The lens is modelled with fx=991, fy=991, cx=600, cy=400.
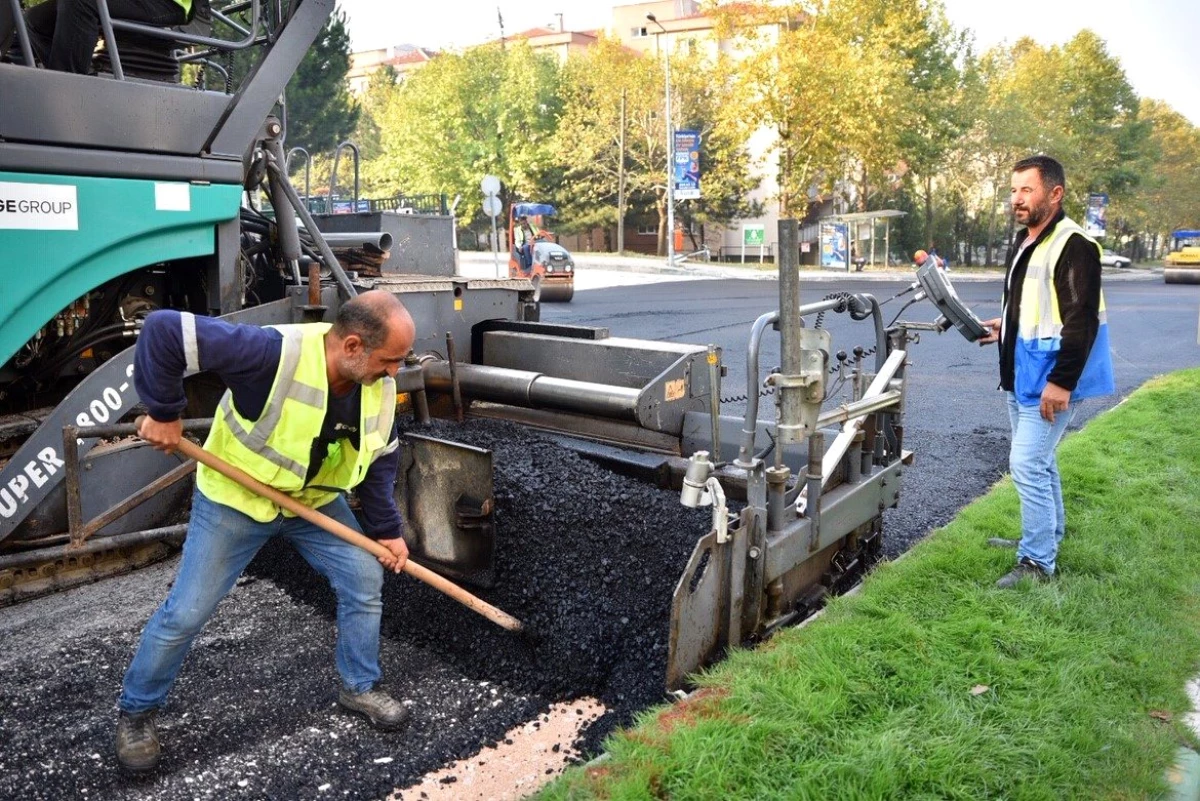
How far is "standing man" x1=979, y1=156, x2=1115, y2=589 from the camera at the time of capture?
386 cm

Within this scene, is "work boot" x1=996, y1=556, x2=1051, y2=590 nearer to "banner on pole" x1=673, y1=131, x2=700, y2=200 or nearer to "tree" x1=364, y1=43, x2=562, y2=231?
"banner on pole" x1=673, y1=131, x2=700, y2=200

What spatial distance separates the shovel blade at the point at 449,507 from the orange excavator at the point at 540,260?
12.6m

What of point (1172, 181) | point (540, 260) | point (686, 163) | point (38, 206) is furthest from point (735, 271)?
point (1172, 181)

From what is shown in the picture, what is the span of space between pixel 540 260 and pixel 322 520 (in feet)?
54.0

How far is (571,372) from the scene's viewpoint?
16.4ft

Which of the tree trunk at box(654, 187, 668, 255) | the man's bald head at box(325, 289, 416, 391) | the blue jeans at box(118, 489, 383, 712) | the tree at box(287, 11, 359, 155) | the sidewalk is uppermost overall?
the tree at box(287, 11, 359, 155)

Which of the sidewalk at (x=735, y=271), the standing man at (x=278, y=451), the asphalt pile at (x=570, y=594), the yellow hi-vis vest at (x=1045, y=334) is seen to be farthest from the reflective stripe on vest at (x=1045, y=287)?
the sidewalk at (x=735, y=271)

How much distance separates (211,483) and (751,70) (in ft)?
102

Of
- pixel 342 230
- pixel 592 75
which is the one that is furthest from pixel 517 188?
pixel 342 230

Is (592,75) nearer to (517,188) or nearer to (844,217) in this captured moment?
(517,188)

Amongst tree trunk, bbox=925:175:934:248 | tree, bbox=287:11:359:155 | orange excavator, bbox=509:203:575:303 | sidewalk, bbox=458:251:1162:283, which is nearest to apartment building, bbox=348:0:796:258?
sidewalk, bbox=458:251:1162:283

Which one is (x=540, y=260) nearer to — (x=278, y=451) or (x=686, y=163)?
(x=686, y=163)

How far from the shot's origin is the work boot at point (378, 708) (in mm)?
3242

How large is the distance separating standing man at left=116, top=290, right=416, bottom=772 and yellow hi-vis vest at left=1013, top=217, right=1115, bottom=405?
2542mm
